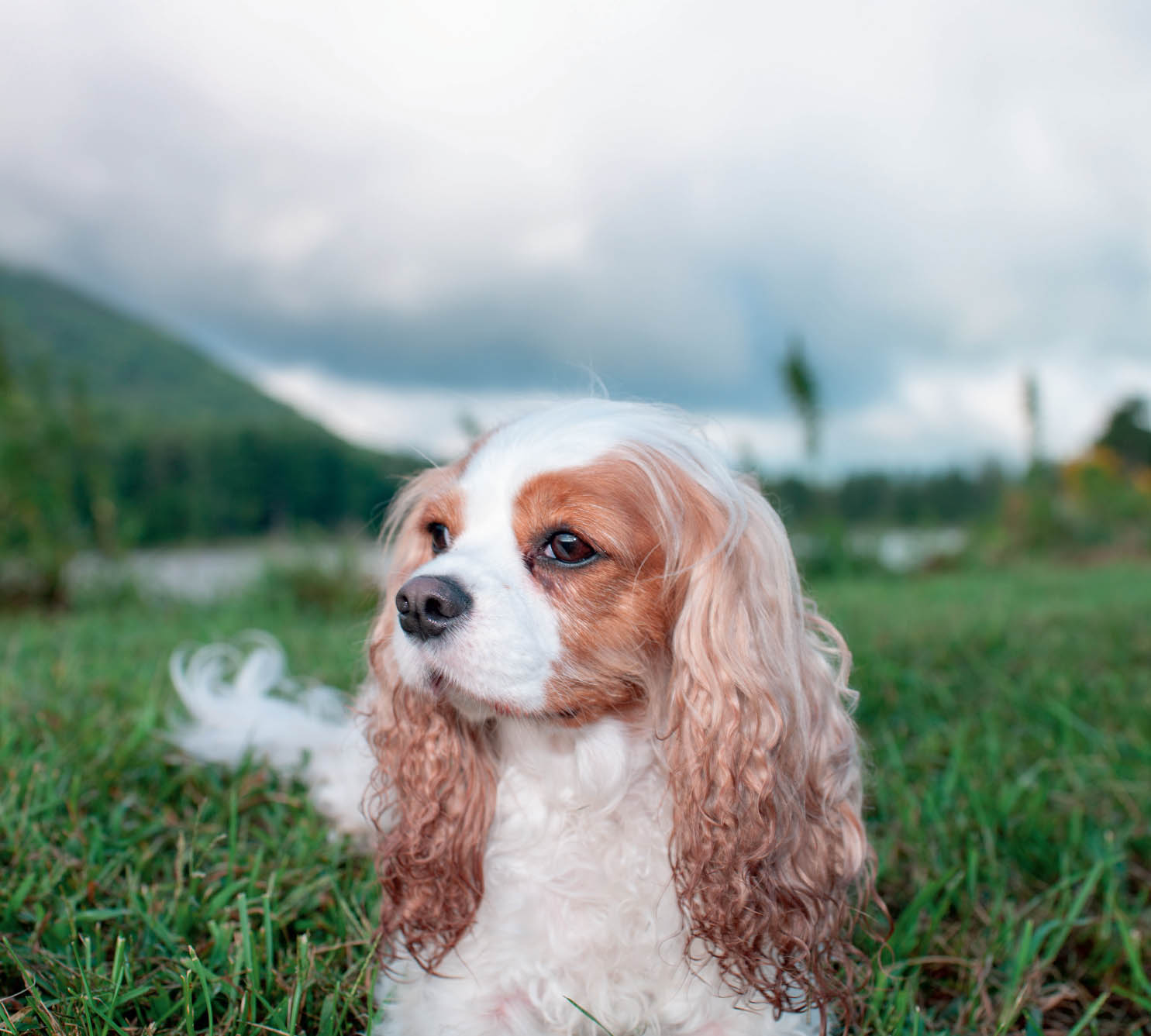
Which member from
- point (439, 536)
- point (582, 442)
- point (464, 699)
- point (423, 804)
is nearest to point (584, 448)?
point (582, 442)

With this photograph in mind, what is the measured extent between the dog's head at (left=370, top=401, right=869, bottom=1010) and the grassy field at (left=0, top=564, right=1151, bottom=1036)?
25cm

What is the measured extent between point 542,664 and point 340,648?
3507 millimetres

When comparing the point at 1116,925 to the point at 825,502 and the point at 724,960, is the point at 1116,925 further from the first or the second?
the point at 825,502

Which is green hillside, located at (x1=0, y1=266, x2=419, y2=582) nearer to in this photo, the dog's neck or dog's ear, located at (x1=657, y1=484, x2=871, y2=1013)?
the dog's neck

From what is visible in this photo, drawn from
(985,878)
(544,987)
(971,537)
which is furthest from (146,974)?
(971,537)

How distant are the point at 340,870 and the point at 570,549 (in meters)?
1.21

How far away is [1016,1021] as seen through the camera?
1.95m

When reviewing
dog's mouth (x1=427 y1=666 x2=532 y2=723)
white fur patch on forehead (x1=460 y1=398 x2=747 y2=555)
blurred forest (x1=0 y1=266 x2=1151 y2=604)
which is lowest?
blurred forest (x1=0 y1=266 x2=1151 y2=604)

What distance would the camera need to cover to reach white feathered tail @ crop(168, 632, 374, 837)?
254cm

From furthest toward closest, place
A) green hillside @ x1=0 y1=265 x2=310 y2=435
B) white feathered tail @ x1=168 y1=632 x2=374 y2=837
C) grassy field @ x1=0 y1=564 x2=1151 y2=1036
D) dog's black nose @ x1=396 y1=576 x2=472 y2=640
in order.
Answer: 1. green hillside @ x1=0 y1=265 x2=310 y2=435
2. white feathered tail @ x1=168 y1=632 x2=374 y2=837
3. grassy field @ x1=0 y1=564 x2=1151 y2=1036
4. dog's black nose @ x1=396 y1=576 x2=472 y2=640

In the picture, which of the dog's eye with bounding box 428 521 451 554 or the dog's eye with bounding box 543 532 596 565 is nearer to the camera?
the dog's eye with bounding box 543 532 596 565

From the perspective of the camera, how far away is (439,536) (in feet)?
6.52

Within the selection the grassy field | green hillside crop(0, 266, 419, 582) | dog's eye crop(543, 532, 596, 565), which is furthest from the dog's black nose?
green hillside crop(0, 266, 419, 582)

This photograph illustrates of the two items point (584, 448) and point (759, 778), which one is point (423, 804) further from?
point (584, 448)
